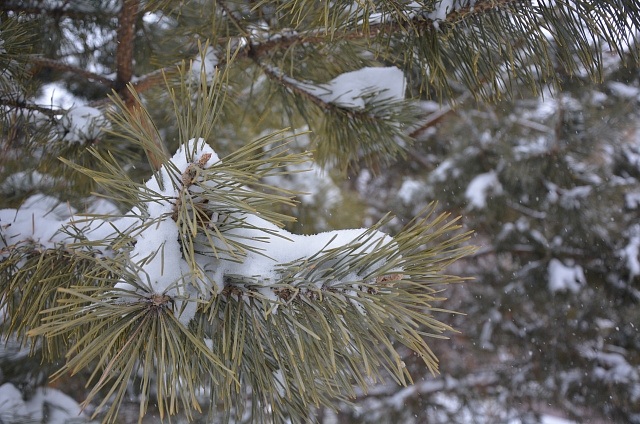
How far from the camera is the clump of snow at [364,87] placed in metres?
0.97

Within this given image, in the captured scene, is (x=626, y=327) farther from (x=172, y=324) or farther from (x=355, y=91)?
(x=172, y=324)

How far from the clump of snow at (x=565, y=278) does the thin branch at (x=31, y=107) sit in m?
2.66

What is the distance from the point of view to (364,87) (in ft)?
3.20

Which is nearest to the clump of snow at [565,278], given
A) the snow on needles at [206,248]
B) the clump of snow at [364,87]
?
the clump of snow at [364,87]

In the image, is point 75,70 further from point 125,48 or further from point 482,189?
point 482,189

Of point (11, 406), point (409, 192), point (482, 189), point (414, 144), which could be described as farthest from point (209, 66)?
point (409, 192)

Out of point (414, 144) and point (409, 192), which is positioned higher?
point (414, 144)

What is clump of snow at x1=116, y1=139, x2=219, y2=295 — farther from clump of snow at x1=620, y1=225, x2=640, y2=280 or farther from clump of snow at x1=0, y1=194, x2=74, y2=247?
clump of snow at x1=620, y1=225, x2=640, y2=280

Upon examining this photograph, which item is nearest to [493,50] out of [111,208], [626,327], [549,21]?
[549,21]

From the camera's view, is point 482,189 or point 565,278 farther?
point 482,189

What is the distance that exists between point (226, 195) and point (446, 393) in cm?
291

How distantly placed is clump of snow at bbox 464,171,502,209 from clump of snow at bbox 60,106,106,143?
7.46ft

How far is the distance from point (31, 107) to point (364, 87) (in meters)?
0.77

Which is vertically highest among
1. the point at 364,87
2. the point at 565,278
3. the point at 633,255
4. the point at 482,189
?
the point at 364,87
